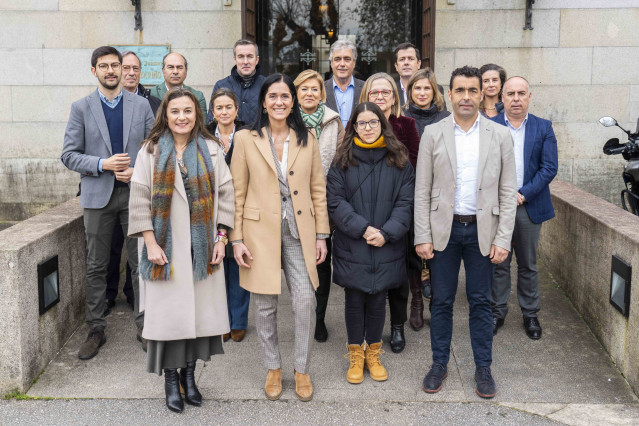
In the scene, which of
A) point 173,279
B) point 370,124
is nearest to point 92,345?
point 173,279

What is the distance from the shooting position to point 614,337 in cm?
441

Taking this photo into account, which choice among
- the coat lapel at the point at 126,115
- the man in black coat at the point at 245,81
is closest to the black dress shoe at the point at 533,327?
the man in black coat at the point at 245,81

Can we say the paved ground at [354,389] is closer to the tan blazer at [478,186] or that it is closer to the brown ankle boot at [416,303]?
the brown ankle boot at [416,303]

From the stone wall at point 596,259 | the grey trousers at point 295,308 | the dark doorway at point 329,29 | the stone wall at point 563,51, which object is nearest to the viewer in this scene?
the grey trousers at point 295,308

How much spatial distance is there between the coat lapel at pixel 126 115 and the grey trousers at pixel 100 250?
376 millimetres

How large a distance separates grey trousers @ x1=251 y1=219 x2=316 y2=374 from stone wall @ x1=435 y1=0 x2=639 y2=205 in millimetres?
4679

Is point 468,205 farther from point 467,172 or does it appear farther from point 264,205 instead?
point 264,205

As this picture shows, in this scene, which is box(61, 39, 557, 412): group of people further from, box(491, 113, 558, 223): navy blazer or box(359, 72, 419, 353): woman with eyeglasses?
box(491, 113, 558, 223): navy blazer

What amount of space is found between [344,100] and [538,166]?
1.73 meters

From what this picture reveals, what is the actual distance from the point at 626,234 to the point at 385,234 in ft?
5.48

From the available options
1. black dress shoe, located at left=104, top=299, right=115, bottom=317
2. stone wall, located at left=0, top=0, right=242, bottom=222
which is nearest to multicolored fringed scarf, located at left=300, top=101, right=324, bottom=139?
black dress shoe, located at left=104, top=299, right=115, bottom=317

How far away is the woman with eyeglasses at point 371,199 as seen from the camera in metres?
4.00

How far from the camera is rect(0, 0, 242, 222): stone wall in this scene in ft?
25.9

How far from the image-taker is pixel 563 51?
7.81m
